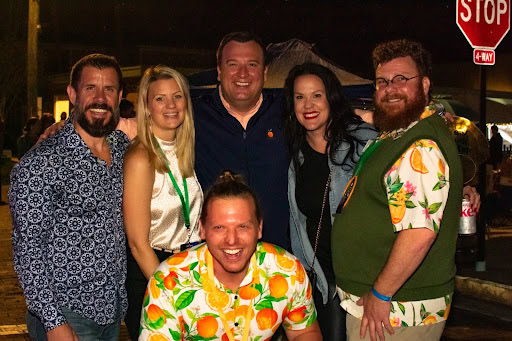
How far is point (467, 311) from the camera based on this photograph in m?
9.05

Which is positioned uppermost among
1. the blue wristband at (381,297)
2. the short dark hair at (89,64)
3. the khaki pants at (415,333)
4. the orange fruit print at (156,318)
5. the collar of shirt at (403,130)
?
the short dark hair at (89,64)

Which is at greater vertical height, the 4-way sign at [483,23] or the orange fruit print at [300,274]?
the 4-way sign at [483,23]

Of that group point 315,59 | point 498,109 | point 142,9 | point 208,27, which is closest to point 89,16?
point 142,9

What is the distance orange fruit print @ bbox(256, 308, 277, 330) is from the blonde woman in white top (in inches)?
35.2

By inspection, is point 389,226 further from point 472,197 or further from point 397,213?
point 472,197

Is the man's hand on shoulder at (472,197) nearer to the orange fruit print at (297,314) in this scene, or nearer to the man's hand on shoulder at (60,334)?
the orange fruit print at (297,314)

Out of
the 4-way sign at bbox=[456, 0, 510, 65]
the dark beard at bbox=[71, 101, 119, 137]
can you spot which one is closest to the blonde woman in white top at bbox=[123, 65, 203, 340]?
the dark beard at bbox=[71, 101, 119, 137]

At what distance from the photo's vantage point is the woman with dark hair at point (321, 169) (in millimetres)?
4625

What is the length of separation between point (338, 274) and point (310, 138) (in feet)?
3.54

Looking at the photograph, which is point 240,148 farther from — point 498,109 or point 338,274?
point 498,109

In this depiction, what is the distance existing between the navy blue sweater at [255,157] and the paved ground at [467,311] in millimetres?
3400

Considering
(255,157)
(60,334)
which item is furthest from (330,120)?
(60,334)

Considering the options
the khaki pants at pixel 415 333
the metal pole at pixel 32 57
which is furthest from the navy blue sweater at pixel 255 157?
the metal pole at pixel 32 57

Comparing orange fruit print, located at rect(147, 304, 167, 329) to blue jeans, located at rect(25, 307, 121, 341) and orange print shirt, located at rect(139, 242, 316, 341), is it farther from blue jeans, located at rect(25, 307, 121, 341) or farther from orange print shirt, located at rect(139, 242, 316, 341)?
blue jeans, located at rect(25, 307, 121, 341)
